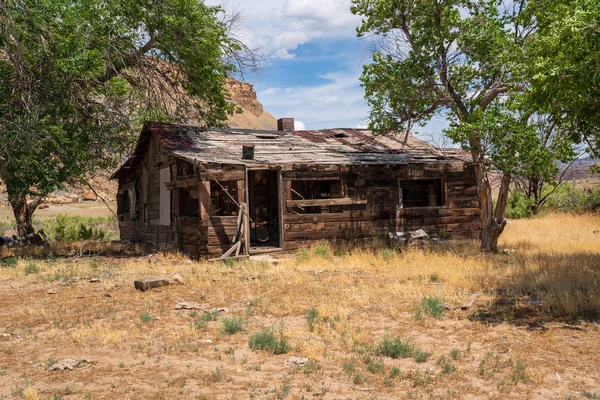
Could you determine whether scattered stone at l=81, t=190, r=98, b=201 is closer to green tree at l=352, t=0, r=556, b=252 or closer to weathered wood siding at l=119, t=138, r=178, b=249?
weathered wood siding at l=119, t=138, r=178, b=249

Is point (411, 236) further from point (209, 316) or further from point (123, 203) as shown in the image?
point (123, 203)

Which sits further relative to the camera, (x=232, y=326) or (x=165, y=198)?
(x=165, y=198)

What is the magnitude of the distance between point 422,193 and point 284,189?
5.71 meters

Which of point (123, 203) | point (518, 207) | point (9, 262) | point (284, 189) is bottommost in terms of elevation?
point (9, 262)

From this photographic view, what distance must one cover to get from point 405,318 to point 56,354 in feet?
15.3

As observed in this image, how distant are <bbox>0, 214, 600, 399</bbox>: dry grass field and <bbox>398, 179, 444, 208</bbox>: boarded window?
506cm

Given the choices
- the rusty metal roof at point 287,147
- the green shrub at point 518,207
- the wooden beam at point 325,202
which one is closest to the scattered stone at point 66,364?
the rusty metal roof at point 287,147

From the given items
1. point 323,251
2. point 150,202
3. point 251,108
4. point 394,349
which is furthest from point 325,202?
point 251,108

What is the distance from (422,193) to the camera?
1791 centimetres

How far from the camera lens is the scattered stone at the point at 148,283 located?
9891 millimetres

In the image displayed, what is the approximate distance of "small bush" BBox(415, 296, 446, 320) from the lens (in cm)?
759

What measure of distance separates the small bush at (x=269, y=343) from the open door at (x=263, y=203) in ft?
35.4

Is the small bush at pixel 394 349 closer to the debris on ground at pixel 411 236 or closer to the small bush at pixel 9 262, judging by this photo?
the debris on ground at pixel 411 236

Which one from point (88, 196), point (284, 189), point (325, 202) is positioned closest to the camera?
point (284, 189)
